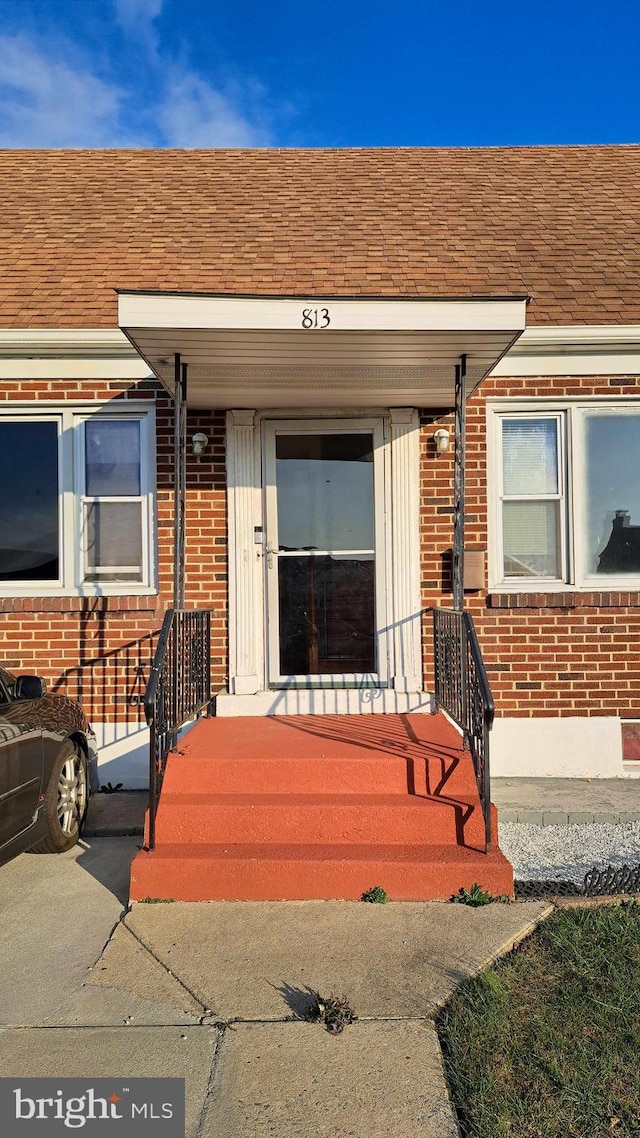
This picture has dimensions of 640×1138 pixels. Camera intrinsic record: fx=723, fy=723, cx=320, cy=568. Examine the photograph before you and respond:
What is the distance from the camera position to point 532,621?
234 inches

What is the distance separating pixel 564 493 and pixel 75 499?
4042 millimetres

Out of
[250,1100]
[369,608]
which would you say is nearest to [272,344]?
[369,608]

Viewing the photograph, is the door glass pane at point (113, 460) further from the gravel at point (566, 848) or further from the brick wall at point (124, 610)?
the gravel at point (566, 848)

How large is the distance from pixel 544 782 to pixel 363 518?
2.54m

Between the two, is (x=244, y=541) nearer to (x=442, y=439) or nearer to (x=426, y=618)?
(x=426, y=618)

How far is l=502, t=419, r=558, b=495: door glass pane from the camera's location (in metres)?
6.05

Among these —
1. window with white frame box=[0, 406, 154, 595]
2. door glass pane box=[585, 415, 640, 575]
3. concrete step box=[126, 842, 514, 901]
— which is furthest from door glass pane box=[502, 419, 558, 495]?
concrete step box=[126, 842, 514, 901]

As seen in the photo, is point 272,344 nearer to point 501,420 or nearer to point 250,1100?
point 501,420

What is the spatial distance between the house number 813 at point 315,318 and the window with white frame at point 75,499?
7.07 feet

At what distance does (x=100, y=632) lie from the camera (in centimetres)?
588

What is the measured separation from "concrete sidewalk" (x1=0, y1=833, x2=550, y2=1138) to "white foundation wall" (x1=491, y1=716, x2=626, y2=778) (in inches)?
89.8

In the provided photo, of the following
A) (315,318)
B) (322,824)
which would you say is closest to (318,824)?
(322,824)

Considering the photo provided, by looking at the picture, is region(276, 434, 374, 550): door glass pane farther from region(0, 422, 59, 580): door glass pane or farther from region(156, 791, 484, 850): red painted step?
region(156, 791, 484, 850): red painted step

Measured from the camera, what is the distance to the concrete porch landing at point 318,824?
3754 millimetres
